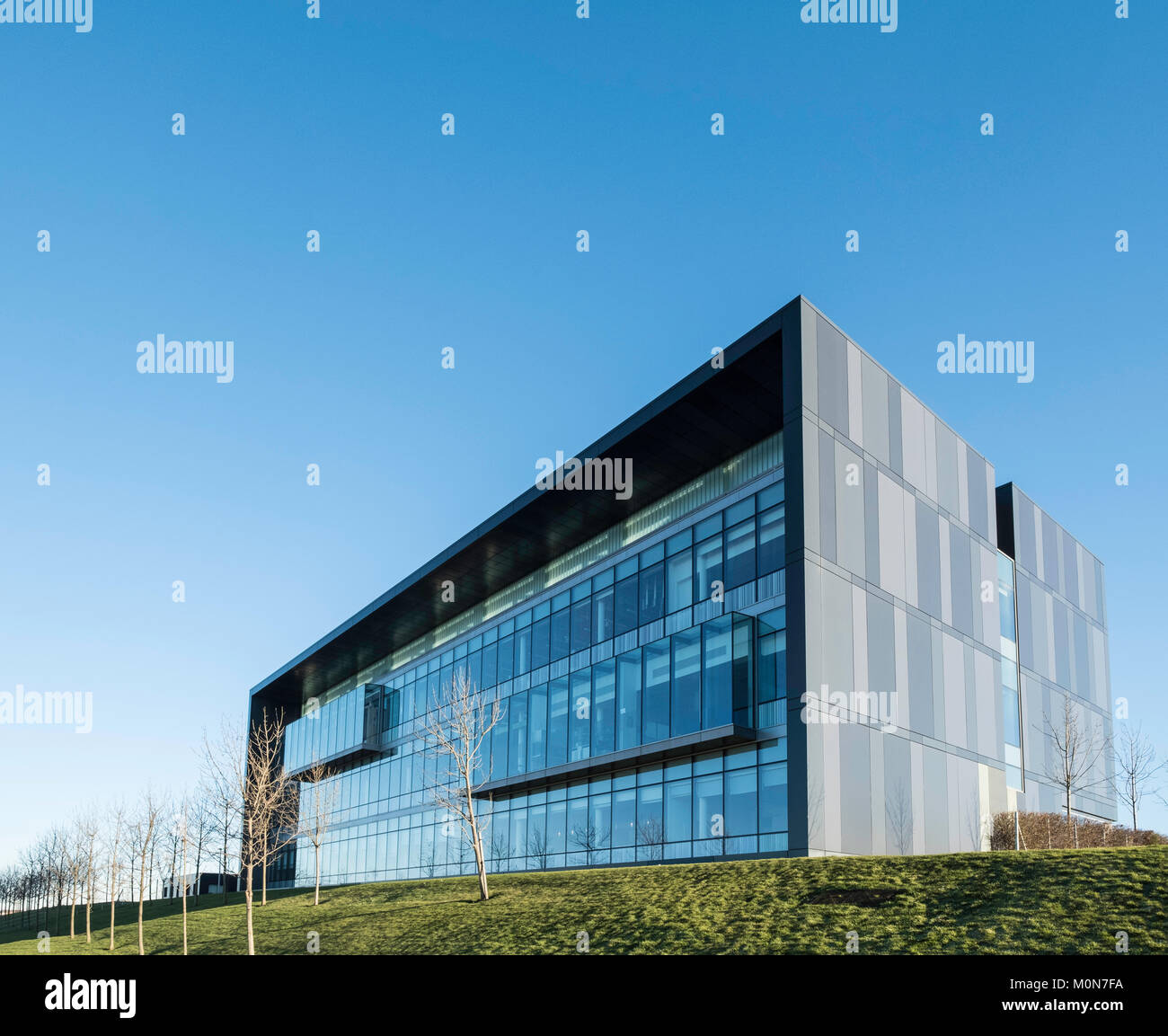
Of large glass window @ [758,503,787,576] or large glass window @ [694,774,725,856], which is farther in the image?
large glass window @ [694,774,725,856]

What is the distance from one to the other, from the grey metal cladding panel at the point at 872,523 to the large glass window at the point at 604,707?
1086 cm

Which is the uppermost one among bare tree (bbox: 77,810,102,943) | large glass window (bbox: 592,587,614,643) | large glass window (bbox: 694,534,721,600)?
large glass window (bbox: 694,534,721,600)

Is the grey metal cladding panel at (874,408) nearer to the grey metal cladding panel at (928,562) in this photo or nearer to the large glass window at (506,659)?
the grey metal cladding panel at (928,562)

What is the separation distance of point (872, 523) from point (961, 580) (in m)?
6.69

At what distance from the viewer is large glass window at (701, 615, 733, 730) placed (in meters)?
34.7

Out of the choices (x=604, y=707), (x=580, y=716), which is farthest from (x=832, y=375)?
(x=580, y=716)

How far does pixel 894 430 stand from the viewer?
37.2 meters

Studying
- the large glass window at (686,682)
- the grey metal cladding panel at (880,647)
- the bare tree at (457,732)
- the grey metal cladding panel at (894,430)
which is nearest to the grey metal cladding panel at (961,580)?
the grey metal cladding panel at (894,430)

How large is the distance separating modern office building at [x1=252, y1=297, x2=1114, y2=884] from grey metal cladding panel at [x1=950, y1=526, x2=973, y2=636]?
10 centimetres

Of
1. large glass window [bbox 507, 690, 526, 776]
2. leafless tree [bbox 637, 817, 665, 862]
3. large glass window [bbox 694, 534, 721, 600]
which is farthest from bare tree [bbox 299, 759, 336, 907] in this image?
large glass window [bbox 694, 534, 721, 600]

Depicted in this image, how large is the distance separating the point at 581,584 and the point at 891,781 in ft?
53.0

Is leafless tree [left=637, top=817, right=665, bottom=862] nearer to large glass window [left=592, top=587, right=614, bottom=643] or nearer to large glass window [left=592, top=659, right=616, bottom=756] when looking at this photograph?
large glass window [left=592, top=659, right=616, bottom=756]

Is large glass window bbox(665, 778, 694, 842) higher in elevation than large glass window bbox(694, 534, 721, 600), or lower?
lower

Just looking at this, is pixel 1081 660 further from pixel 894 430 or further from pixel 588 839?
pixel 588 839
